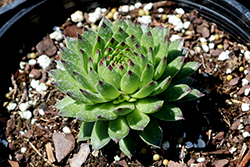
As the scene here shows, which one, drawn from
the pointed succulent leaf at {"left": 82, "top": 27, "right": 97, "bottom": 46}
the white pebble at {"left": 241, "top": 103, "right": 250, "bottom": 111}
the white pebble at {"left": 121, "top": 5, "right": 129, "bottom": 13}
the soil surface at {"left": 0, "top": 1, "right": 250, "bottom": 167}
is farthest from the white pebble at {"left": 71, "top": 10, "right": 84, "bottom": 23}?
the white pebble at {"left": 241, "top": 103, "right": 250, "bottom": 111}

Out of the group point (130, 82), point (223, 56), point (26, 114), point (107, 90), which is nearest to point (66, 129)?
point (26, 114)

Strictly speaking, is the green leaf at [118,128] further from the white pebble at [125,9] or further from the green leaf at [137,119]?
the white pebble at [125,9]

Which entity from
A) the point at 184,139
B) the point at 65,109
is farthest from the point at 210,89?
the point at 65,109

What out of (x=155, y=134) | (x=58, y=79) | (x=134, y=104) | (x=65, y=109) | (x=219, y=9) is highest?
(x=219, y=9)

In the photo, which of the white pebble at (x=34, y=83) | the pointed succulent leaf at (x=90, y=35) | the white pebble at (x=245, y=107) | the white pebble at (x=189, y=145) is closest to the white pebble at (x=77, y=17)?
the white pebble at (x=34, y=83)

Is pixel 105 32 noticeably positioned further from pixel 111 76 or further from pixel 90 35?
pixel 111 76

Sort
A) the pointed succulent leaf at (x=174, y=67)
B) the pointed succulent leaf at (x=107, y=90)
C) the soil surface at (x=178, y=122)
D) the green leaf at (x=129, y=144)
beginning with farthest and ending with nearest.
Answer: the soil surface at (x=178, y=122)
the green leaf at (x=129, y=144)
the pointed succulent leaf at (x=174, y=67)
the pointed succulent leaf at (x=107, y=90)

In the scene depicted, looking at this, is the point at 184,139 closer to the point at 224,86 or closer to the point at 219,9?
the point at 224,86
